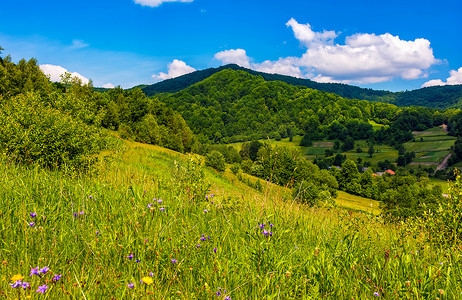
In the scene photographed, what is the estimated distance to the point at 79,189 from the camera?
4.23 m

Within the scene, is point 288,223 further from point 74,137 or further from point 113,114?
point 113,114

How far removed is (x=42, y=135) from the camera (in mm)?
10945

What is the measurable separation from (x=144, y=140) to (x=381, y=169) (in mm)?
145536

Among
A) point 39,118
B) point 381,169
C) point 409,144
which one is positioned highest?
point 39,118

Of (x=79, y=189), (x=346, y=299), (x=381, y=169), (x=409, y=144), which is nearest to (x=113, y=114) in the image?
(x=79, y=189)

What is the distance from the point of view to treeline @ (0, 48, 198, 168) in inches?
417

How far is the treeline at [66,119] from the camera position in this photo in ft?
34.7

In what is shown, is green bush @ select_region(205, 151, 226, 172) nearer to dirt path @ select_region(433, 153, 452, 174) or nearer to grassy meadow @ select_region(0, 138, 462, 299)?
grassy meadow @ select_region(0, 138, 462, 299)

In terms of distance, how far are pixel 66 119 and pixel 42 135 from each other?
4.04 ft

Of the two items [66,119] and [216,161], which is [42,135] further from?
[216,161]

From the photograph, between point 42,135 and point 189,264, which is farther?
point 42,135

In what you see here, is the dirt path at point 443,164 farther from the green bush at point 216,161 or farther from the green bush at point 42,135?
the green bush at point 42,135

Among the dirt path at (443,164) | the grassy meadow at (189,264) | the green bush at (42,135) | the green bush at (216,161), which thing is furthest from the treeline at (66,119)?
the dirt path at (443,164)

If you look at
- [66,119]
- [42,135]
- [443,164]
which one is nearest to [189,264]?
[42,135]
